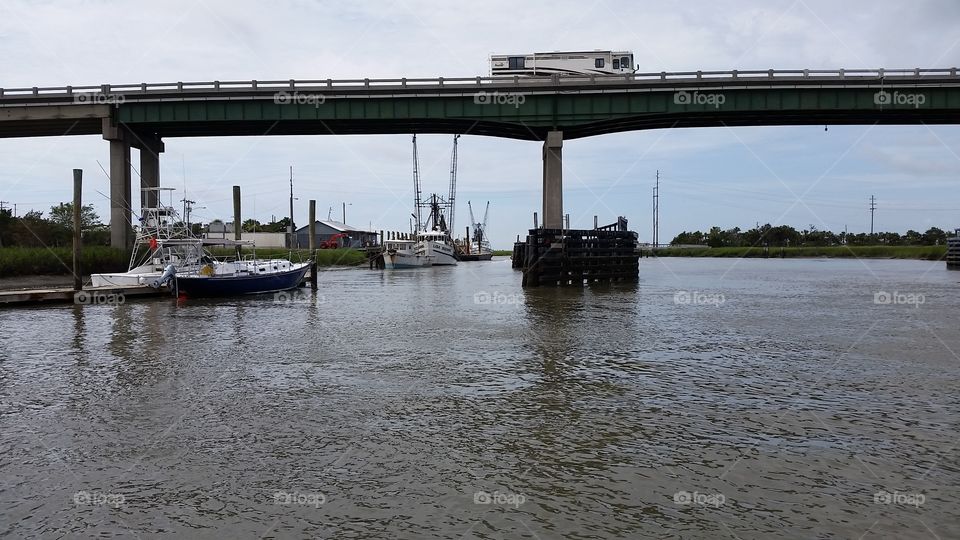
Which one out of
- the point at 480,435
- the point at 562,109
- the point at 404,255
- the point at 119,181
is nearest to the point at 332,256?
the point at 404,255

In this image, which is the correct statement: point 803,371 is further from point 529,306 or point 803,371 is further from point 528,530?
point 529,306

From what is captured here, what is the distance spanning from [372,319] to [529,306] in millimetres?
8512

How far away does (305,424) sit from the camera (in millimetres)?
11164

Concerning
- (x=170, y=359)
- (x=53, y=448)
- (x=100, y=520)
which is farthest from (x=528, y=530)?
(x=170, y=359)

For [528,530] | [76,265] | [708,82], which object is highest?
[708,82]

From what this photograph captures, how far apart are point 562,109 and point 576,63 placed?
862 centimetres

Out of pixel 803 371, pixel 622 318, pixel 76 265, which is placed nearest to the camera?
pixel 803 371

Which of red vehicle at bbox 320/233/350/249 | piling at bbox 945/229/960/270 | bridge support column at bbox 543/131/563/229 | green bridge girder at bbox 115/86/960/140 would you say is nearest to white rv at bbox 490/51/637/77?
green bridge girder at bbox 115/86/960/140

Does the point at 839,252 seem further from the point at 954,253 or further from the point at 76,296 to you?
the point at 76,296

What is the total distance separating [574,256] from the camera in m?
48.8

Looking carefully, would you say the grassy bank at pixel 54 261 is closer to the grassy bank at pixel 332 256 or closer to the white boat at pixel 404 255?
the grassy bank at pixel 332 256

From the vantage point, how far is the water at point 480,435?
7.44 m

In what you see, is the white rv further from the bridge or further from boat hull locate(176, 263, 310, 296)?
boat hull locate(176, 263, 310, 296)

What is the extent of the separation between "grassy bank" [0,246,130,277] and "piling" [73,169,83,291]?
502 inches
